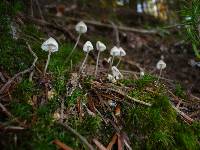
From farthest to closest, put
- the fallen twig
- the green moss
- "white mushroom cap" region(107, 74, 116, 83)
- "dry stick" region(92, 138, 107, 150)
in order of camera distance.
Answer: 1. "white mushroom cap" region(107, 74, 116, 83)
2. the green moss
3. "dry stick" region(92, 138, 107, 150)
4. the fallen twig

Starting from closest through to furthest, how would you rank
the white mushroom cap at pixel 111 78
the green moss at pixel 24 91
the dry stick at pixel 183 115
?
the green moss at pixel 24 91 → the dry stick at pixel 183 115 → the white mushroom cap at pixel 111 78

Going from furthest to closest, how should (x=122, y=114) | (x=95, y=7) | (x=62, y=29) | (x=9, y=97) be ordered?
(x=95, y=7), (x=62, y=29), (x=122, y=114), (x=9, y=97)

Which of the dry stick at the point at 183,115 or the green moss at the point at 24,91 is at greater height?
the green moss at the point at 24,91

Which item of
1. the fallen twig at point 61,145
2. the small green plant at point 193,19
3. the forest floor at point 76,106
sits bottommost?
the fallen twig at point 61,145

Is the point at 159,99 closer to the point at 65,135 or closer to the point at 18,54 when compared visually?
the point at 65,135

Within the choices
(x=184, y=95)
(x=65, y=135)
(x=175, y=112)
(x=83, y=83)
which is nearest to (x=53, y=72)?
(x=83, y=83)

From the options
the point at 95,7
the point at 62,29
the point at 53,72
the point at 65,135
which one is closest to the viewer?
the point at 65,135

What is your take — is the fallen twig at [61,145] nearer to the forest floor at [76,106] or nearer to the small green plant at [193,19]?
the forest floor at [76,106]

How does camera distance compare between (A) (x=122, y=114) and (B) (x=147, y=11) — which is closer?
(A) (x=122, y=114)

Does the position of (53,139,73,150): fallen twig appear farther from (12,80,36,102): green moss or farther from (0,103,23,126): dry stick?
(12,80,36,102): green moss

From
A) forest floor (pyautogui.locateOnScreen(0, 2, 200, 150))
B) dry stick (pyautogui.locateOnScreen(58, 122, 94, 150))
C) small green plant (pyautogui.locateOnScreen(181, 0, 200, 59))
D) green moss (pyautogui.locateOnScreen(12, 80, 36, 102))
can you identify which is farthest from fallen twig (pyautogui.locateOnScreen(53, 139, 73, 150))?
small green plant (pyautogui.locateOnScreen(181, 0, 200, 59))

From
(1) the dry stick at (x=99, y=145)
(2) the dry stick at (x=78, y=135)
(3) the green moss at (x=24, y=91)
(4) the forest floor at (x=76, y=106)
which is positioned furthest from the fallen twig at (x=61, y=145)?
(3) the green moss at (x=24, y=91)
